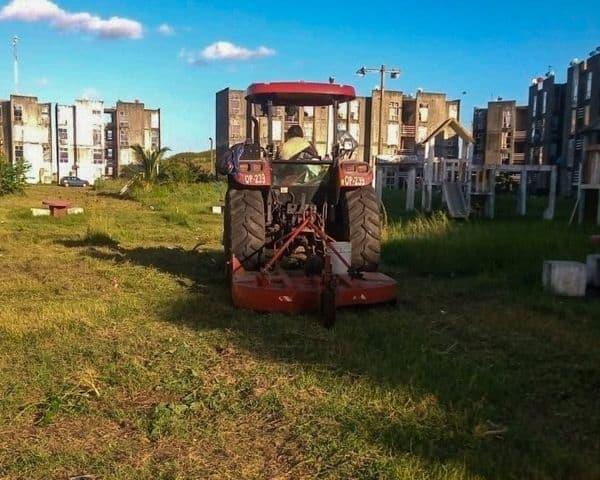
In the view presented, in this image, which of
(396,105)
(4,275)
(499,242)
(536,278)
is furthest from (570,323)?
(396,105)

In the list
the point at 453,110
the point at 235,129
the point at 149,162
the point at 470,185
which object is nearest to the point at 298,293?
the point at 470,185

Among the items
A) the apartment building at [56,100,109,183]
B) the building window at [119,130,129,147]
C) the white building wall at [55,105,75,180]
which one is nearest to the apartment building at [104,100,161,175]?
the building window at [119,130,129,147]

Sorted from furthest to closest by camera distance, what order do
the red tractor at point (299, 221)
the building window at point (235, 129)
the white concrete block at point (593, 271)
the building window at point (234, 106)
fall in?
the building window at point (235, 129) < the building window at point (234, 106) < the white concrete block at point (593, 271) < the red tractor at point (299, 221)

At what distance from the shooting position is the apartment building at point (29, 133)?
219ft

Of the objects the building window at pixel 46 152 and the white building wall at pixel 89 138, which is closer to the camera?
the building window at pixel 46 152

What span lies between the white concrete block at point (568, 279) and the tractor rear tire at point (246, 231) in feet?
10.3

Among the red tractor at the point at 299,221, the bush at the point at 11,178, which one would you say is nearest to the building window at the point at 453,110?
the bush at the point at 11,178

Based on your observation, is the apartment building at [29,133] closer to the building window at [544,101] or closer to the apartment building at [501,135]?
the apartment building at [501,135]

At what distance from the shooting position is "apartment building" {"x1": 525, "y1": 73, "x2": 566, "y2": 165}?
197 ft

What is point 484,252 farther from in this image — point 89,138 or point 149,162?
point 89,138

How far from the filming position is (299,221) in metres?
7.33

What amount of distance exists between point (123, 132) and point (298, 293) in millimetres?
70841

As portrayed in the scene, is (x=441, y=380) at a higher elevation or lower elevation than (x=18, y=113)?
lower

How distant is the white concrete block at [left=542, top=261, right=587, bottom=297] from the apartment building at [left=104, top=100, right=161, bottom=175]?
6868cm
